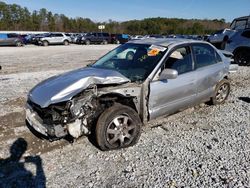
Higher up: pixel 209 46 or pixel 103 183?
pixel 209 46

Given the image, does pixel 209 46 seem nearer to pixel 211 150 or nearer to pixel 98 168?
pixel 211 150

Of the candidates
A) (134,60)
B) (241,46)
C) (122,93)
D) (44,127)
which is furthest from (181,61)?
(241,46)

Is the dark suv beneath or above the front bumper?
above

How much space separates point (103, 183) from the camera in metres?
3.18

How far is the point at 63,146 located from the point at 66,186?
1.06 metres

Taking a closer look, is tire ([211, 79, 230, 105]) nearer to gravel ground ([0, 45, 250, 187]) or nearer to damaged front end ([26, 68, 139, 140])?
gravel ground ([0, 45, 250, 187])

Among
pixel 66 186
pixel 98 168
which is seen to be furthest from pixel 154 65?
pixel 66 186

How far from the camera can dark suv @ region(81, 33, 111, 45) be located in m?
37.2

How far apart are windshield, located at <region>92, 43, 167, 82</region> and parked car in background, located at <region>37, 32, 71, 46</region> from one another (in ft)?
98.6

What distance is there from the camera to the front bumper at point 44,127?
11.6 feet

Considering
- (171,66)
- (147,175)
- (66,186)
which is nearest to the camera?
(66,186)

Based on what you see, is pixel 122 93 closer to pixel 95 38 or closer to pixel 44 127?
pixel 44 127

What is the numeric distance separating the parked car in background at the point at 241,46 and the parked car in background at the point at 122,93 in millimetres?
7838

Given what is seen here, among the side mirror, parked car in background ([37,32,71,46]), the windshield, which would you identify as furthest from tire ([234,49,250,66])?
parked car in background ([37,32,71,46])
